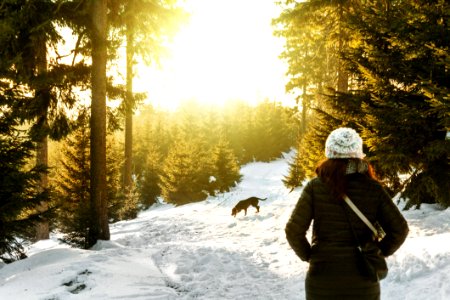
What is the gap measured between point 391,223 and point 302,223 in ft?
2.38

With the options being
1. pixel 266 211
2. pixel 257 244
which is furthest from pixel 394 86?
pixel 266 211

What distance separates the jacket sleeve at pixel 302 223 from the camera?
10.6 feet

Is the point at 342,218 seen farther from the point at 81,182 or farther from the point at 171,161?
the point at 171,161

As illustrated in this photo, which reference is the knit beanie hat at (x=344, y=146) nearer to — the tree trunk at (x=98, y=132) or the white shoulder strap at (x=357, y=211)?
the white shoulder strap at (x=357, y=211)

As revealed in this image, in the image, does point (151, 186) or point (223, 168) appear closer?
point (223, 168)

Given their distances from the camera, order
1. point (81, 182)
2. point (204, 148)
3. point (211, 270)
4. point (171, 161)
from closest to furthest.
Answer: point (211, 270) < point (81, 182) < point (171, 161) < point (204, 148)

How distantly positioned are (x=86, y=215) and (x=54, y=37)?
18.7 ft

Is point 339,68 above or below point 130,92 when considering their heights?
above

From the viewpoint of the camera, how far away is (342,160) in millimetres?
3203

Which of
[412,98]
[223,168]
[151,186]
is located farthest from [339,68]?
[151,186]

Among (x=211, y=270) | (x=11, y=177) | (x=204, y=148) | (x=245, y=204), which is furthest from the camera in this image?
(x=204, y=148)

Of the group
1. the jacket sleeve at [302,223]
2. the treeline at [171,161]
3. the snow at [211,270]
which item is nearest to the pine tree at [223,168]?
the treeline at [171,161]

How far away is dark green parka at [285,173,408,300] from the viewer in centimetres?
310

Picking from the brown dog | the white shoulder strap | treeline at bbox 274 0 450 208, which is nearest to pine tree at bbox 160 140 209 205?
the brown dog
